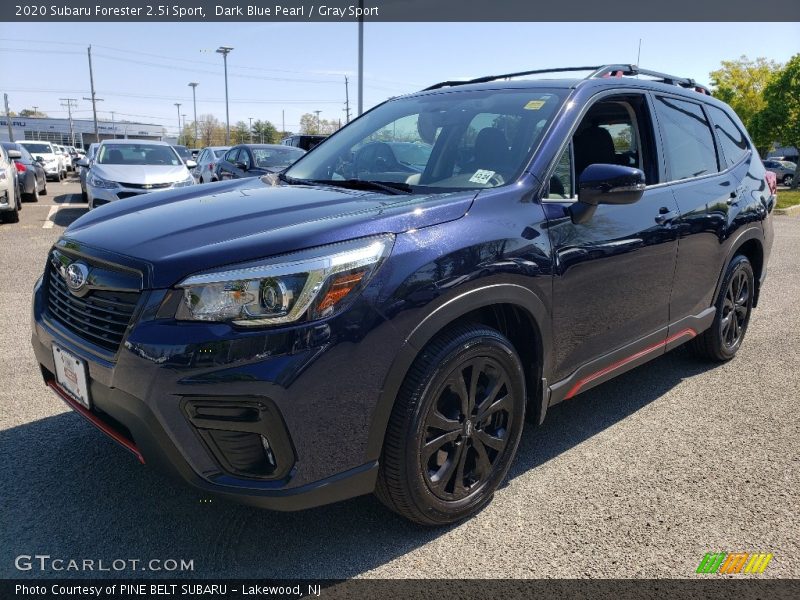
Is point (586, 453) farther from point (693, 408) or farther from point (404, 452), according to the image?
point (404, 452)

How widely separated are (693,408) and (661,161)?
4.82 ft

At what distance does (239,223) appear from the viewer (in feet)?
7.79

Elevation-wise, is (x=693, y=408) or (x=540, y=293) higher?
(x=540, y=293)

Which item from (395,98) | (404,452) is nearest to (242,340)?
(404,452)

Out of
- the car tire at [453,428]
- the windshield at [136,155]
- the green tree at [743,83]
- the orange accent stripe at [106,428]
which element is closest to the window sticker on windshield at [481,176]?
the car tire at [453,428]

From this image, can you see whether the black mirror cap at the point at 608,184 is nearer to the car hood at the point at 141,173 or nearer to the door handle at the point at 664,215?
the door handle at the point at 664,215

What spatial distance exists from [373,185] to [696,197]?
2001 mm

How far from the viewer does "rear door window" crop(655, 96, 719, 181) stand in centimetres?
366

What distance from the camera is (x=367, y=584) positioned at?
225cm

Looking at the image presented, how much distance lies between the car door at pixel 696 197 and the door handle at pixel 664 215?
63 mm

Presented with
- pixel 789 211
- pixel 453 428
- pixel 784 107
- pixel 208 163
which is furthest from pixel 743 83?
pixel 453 428

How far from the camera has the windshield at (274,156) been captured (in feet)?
40.6

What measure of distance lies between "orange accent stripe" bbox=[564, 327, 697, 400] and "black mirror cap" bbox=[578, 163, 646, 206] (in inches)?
34.2

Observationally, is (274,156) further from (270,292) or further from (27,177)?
(270,292)
